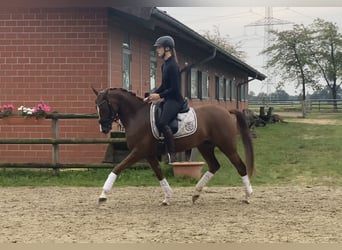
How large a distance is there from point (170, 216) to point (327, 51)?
41872 mm

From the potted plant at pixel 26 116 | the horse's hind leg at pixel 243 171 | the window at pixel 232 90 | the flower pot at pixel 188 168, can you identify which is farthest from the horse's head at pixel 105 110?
the window at pixel 232 90

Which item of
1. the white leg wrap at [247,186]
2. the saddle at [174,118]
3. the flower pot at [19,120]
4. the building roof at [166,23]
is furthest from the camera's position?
the flower pot at [19,120]

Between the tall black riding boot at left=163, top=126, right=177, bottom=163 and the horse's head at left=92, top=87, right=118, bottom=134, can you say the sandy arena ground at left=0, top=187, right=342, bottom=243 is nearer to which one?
the tall black riding boot at left=163, top=126, right=177, bottom=163

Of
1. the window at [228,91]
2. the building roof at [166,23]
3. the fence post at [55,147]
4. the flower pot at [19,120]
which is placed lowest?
the fence post at [55,147]

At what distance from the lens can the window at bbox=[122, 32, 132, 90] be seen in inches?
456

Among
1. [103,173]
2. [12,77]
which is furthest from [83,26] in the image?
[103,173]

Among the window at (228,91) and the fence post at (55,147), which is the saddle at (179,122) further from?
the window at (228,91)

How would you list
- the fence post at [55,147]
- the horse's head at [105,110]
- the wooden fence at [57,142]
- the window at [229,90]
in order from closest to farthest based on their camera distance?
the horse's head at [105,110] < the wooden fence at [57,142] < the fence post at [55,147] < the window at [229,90]

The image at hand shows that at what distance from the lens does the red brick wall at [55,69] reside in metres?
10.5

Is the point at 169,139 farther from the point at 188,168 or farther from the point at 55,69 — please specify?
the point at 55,69

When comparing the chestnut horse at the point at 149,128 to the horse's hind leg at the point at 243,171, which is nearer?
the chestnut horse at the point at 149,128

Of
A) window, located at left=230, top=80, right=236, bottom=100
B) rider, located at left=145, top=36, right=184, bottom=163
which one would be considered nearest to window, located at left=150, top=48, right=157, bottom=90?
rider, located at left=145, top=36, right=184, bottom=163

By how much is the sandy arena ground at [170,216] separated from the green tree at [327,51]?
38475 mm

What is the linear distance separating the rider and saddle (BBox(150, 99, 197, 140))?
0.07 m
